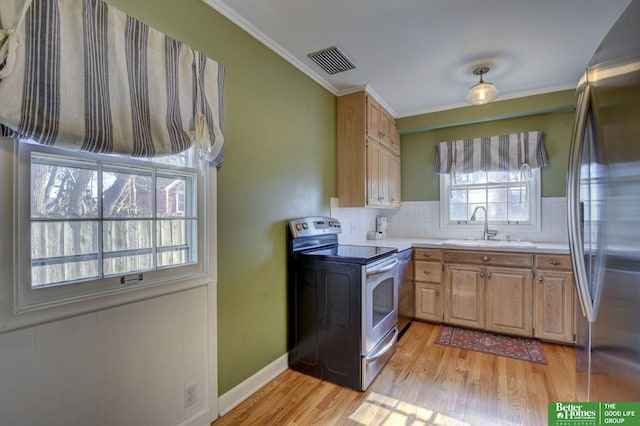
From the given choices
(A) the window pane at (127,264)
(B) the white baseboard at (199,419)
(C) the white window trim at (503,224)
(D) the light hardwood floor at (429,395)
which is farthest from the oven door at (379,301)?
(C) the white window trim at (503,224)

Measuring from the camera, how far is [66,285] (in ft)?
3.84

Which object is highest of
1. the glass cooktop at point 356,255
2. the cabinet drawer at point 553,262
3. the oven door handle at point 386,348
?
the glass cooktop at point 356,255

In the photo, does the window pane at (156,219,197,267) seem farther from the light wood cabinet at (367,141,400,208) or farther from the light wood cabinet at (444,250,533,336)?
the light wood cabinet at (444,250,533,336)

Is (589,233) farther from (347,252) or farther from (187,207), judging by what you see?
(187,207)

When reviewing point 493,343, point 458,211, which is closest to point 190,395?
point 493,343

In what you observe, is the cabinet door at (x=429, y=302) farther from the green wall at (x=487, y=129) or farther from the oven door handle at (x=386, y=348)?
the green wall at (x=487, y=129)

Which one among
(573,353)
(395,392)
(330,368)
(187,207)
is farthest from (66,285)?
(573,353)

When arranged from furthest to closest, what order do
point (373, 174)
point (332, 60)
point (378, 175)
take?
point (378, 175) → point (373, 174) → point (332, 60)

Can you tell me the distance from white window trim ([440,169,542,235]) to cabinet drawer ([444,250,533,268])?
28.6 inches

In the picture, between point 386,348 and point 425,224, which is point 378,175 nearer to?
point 425,224

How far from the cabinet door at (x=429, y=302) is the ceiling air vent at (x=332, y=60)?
2.34 metres

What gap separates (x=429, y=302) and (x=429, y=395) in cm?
132

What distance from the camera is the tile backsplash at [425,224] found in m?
3.22

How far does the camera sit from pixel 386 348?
91.4 inches
